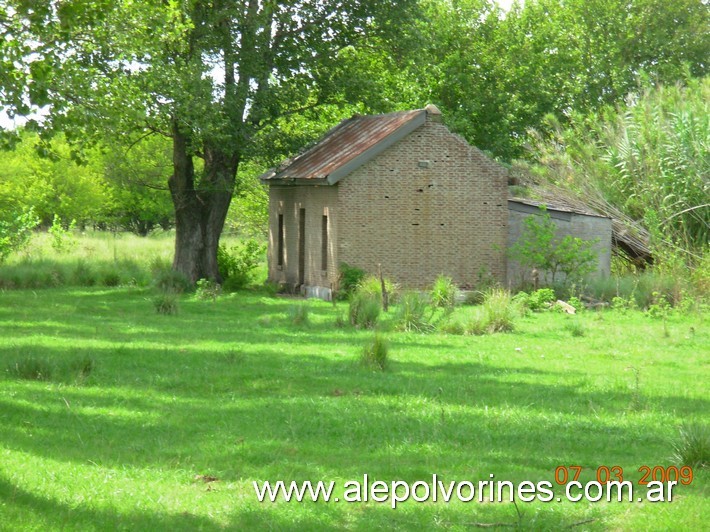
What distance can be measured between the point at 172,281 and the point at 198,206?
117 inches

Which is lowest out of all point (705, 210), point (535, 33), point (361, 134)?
point (705, 210)

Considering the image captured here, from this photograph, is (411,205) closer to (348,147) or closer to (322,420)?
(348,147)

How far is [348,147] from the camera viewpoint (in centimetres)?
2784

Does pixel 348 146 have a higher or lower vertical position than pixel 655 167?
higher

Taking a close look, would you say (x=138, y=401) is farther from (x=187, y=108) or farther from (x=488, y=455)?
(x=187, y=108)

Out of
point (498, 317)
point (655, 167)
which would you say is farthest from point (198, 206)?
point (498, 317)

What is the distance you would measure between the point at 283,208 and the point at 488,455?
76.8 ft

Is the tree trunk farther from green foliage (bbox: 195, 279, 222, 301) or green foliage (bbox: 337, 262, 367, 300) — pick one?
green foliage (bbox: 337, 262, 367, 300)

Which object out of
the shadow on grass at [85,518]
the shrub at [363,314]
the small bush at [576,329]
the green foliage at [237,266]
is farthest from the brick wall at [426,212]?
the shadow on grass at [85,518]

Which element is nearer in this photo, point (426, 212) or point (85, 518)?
point (85, 518)

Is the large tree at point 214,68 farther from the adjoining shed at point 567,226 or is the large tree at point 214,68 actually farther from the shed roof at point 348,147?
the adjoining shed at point 567,226

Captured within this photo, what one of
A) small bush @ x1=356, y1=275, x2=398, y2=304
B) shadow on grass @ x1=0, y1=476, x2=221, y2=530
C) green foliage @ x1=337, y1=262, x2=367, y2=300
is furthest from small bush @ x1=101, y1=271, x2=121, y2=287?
shadow on grass @ x1=0, y1=476, x2=221, y2=530

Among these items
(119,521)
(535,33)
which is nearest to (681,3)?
(535,33)

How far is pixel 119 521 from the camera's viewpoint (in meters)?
6.74
